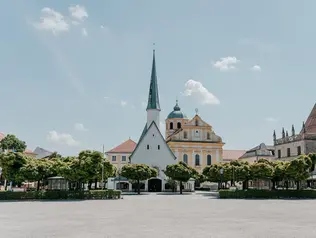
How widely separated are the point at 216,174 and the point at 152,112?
97.2 ft

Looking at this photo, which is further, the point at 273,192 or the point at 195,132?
the point at 195,132

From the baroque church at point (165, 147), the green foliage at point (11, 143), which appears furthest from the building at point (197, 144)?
the green foliage at point (11, 143)

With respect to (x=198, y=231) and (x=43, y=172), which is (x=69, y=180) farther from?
(x=198, y=231)

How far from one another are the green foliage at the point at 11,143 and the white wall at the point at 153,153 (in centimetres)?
2845

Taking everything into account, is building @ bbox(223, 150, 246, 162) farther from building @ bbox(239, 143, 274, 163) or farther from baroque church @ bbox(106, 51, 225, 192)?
baroque church @ bbox(106, 51, 225, 192)

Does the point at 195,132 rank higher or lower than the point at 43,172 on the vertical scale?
higher

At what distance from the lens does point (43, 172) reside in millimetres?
44812

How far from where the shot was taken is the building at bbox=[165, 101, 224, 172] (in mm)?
92375

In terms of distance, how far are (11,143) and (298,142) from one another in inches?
2518

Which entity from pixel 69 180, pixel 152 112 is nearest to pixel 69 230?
pixel 69 180

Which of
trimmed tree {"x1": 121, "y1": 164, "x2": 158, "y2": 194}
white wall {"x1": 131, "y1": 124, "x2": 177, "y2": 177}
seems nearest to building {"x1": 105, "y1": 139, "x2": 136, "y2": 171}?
white wall {"x1": 131, "y1": 124, "x2": 177, "y2": 177}

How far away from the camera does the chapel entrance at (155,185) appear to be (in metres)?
76.1

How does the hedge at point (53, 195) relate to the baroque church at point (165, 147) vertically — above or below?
below

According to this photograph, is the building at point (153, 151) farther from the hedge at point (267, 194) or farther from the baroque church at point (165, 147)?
the hedge at point (267, 194)
